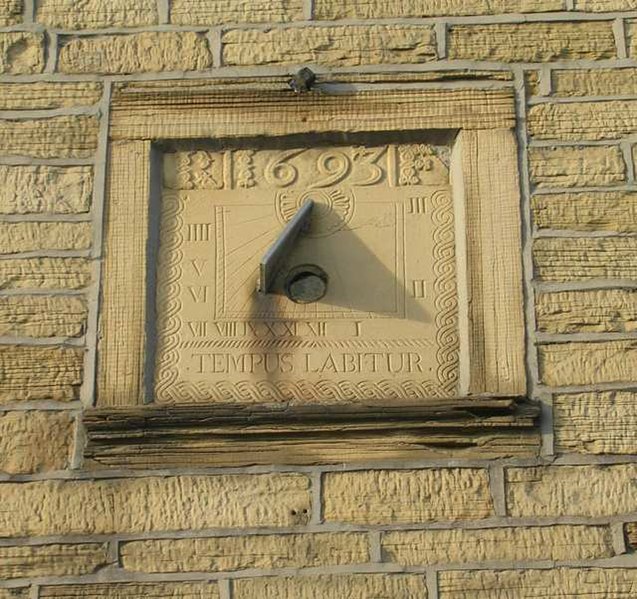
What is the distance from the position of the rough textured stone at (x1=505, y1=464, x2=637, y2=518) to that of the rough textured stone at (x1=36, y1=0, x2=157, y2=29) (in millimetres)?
2393

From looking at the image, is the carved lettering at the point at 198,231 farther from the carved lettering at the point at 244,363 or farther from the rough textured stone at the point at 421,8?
the rough textured stone at the point at 421,8

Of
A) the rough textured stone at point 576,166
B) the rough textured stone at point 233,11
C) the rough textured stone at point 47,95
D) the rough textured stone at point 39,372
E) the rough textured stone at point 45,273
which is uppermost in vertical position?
the rough textured stone at point 233,11

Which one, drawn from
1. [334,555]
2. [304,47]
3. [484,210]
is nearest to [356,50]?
[304,47]

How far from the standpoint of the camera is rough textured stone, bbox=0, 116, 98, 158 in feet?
15.7

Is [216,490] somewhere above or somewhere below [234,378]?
below

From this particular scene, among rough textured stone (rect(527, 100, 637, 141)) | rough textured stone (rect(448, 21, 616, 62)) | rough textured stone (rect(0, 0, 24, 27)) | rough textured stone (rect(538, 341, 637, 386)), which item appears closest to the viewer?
rough textured stone (rect(538, 341, 637, 386))

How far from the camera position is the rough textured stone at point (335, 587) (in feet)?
13.8

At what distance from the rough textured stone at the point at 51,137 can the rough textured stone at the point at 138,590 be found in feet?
5.58

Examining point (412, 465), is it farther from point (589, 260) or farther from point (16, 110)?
point (16, 110)

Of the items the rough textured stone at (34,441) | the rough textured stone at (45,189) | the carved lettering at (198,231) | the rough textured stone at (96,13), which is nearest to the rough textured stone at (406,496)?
the rough textured stone at (34,441)

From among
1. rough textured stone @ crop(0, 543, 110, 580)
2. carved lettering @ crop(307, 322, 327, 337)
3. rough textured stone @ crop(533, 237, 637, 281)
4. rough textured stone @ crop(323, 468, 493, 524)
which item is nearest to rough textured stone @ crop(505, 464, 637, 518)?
rough textured stone @ crop(323, 468, 493, 524)

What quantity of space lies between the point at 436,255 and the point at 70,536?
176cm

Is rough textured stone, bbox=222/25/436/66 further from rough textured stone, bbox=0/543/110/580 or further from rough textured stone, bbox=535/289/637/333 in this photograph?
rough textured stone, bbox=0/543/110/580

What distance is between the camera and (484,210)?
467 cm
